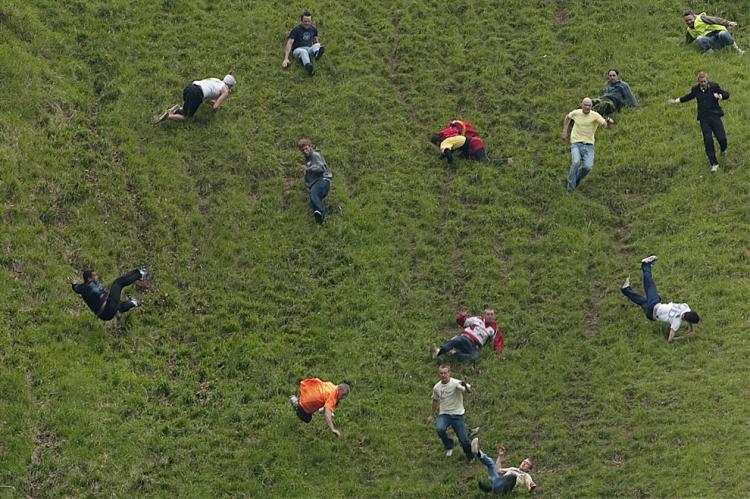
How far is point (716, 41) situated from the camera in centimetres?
3647

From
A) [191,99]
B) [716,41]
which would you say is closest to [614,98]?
[716,41]

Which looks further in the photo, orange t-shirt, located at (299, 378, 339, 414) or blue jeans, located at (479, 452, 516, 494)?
orange t-shirt, located at (299, 378, 339, 414)

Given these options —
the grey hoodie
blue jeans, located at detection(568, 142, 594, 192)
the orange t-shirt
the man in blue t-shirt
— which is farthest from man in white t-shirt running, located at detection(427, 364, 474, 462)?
the man in blue t-shirt

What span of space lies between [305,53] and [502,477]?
1757 centimetres

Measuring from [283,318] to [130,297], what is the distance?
394 cm

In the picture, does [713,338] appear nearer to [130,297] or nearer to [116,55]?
[130,297]

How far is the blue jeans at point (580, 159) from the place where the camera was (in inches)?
1243

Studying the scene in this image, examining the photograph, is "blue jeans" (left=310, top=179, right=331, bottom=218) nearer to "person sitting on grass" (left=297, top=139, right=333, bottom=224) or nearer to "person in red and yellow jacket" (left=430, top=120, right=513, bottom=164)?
"person sitting on grass" (left=297, top=139, right=333, bottom=224)

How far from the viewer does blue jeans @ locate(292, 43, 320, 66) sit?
36.1 meters

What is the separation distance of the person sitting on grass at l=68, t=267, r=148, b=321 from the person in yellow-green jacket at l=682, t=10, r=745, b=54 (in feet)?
66.7

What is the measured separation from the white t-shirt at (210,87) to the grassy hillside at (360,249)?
71cm

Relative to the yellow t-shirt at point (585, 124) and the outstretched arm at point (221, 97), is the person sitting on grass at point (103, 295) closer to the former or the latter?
the outstretched arm at point (221, 97)

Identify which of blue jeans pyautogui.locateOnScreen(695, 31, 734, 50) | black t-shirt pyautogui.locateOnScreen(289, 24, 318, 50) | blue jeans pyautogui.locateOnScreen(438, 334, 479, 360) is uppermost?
black t-shirt pyautogui.locateOnScreen(289, 24, 318, 50)

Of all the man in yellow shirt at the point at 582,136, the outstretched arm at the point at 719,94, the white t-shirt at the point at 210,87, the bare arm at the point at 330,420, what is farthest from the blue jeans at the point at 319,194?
the outstretched arm at the point at 719,94
